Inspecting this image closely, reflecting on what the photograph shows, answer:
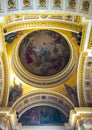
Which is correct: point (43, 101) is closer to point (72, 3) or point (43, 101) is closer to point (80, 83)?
point (80, 83)

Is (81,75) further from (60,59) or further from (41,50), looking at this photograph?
(41,50)

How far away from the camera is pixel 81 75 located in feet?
49.5

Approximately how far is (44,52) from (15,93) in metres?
3.58

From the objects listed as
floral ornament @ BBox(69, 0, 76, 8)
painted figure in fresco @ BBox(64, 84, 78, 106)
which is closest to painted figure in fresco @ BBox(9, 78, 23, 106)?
painted figure in fresco @ BBox(64, 84, 78, 106)

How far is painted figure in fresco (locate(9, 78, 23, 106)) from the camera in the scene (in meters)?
15.5

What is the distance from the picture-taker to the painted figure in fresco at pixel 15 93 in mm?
15455

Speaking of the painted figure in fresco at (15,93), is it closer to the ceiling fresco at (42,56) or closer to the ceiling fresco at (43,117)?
the ceiling fresco at (42,56)

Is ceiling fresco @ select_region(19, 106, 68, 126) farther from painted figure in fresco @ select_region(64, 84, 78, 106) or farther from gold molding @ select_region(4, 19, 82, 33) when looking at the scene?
gold molding @ select_region(4, 19, 82, 33)

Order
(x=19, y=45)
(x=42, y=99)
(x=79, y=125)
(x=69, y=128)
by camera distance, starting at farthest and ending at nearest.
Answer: (x=42, y=99), (x=19, y=45), (x=69, y=128), (x=79, y=125)

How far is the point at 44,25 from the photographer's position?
42.7ft

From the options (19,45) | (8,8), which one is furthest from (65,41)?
(8,8)

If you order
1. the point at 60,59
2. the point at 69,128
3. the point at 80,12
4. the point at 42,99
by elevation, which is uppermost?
the point at 80,12

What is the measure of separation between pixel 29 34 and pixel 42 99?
482 centimetres

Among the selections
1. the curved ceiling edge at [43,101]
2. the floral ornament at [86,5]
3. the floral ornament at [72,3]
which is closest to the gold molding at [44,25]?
the floral ornament at [72,3]
